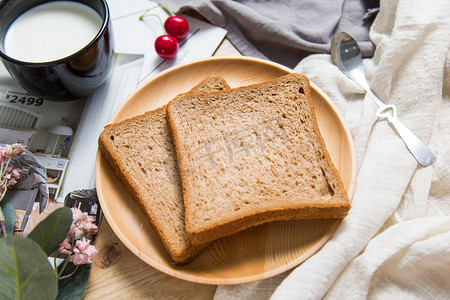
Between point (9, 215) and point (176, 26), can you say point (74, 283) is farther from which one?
point (176, 26)

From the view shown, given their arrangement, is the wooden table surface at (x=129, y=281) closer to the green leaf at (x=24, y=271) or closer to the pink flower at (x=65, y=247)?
the pink flower at (x=65, y=247)

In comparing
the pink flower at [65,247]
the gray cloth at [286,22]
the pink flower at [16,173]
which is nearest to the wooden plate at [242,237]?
the pink flower at [65,247]

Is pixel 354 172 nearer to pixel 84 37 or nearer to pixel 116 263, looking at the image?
pixel 116 263

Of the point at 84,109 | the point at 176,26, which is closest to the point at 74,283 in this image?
the point at 84,109

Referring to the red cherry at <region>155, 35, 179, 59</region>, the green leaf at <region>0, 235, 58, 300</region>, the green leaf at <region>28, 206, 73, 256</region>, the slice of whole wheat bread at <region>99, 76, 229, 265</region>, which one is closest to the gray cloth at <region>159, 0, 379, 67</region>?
the red cherry at <region>155, 35, 179, 59</region>

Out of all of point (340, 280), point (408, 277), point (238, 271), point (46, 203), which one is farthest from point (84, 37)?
point (408, 277)
